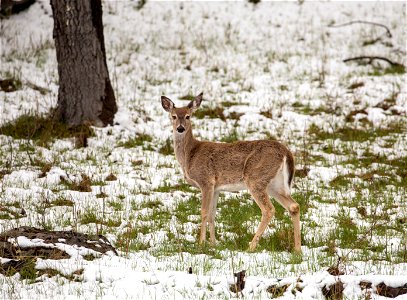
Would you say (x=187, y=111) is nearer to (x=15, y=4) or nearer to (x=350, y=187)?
(x=350, y=187)

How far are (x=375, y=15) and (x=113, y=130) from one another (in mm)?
10150

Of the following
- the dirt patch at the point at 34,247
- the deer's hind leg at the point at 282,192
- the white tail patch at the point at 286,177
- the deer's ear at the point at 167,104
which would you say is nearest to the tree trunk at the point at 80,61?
the deer's ear at the point at 167,104

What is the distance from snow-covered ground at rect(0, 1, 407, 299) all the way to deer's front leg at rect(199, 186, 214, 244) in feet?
0.69

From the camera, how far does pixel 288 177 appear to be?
25.8 feet

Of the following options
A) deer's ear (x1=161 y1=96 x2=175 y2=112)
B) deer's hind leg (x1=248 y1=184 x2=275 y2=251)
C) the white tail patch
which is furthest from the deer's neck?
the white tail patch

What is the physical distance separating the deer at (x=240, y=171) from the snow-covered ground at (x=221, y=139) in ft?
1.12

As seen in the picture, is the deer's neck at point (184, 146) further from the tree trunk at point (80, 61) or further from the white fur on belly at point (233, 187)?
the tree trunk at point (80, 61)

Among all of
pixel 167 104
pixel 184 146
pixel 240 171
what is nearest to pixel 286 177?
pixel 240 171

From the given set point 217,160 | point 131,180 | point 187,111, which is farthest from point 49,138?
point 217,160

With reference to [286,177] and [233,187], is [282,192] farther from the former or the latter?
[233,187]

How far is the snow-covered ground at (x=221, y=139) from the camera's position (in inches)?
A: 239

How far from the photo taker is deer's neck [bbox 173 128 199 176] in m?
8.72

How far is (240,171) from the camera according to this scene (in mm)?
8062

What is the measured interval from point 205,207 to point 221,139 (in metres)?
4.40
